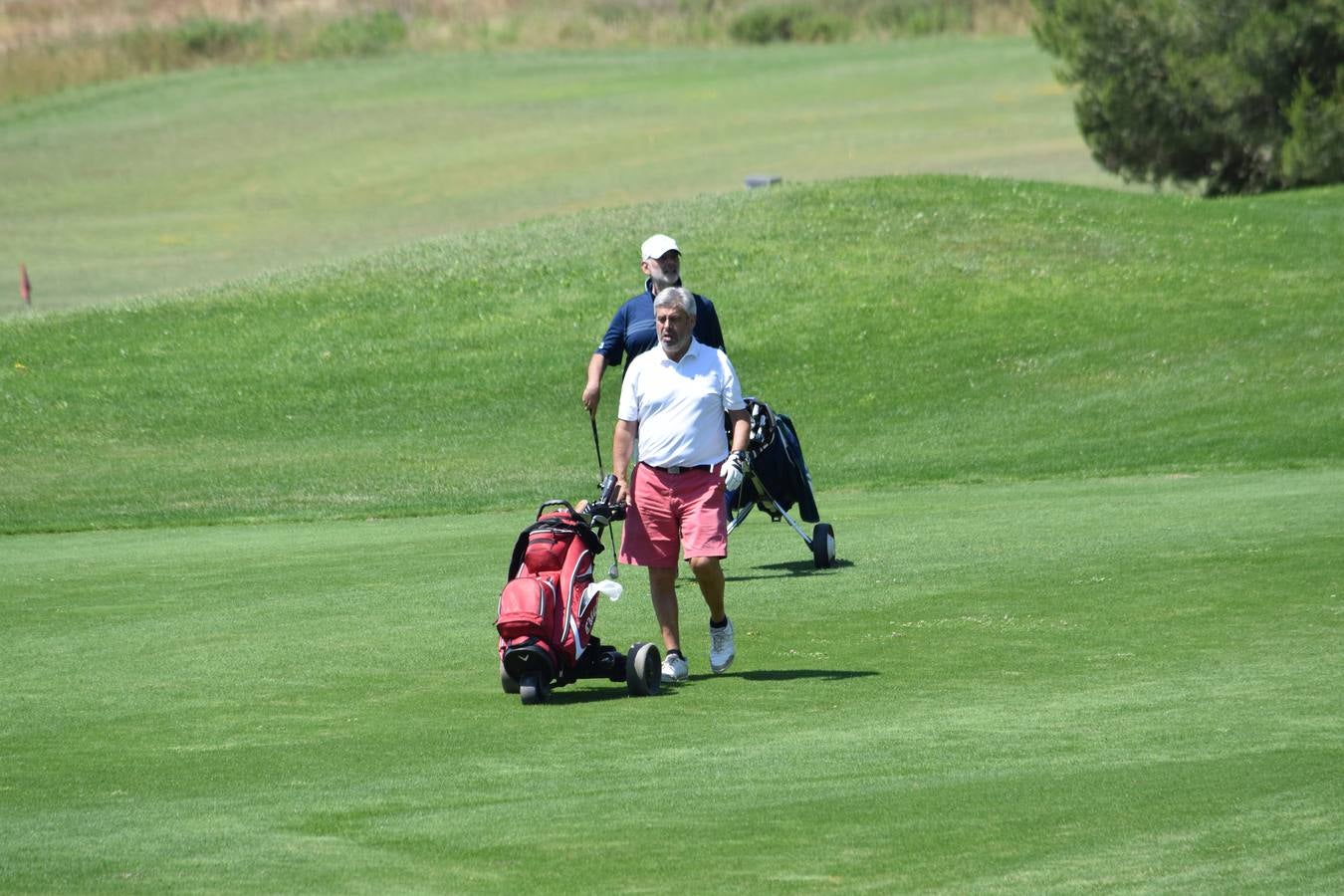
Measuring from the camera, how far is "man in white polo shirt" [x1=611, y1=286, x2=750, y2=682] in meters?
10.2

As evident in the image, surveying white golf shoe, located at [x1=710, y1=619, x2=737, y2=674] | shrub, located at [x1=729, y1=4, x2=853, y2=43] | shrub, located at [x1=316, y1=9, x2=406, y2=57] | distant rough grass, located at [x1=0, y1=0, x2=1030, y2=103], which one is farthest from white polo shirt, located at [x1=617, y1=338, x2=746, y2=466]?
shrub, located at [x1=729, y1=4, x2=853, y2=43]

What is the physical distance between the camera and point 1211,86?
36.9 metres

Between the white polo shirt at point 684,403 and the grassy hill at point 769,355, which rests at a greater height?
the white polo shirt at point 684,403

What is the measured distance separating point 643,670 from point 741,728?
97 cm

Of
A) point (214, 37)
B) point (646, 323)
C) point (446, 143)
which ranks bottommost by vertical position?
point (446, 143)

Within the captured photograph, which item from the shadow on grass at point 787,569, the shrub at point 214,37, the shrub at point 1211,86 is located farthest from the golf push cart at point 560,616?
the shrub at point 214,37

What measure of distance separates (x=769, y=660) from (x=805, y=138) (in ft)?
138

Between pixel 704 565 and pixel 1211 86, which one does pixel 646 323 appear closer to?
pixel 704 565

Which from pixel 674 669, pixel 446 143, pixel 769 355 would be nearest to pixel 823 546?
pixel 674 669

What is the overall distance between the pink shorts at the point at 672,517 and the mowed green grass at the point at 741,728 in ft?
2.30

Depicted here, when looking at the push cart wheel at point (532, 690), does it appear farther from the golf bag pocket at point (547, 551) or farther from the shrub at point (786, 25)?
the shrub at point (786, 25)

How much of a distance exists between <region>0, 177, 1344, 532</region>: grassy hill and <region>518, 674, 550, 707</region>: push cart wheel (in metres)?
10.4

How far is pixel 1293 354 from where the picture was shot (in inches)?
1024

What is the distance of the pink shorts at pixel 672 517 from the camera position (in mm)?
10180
